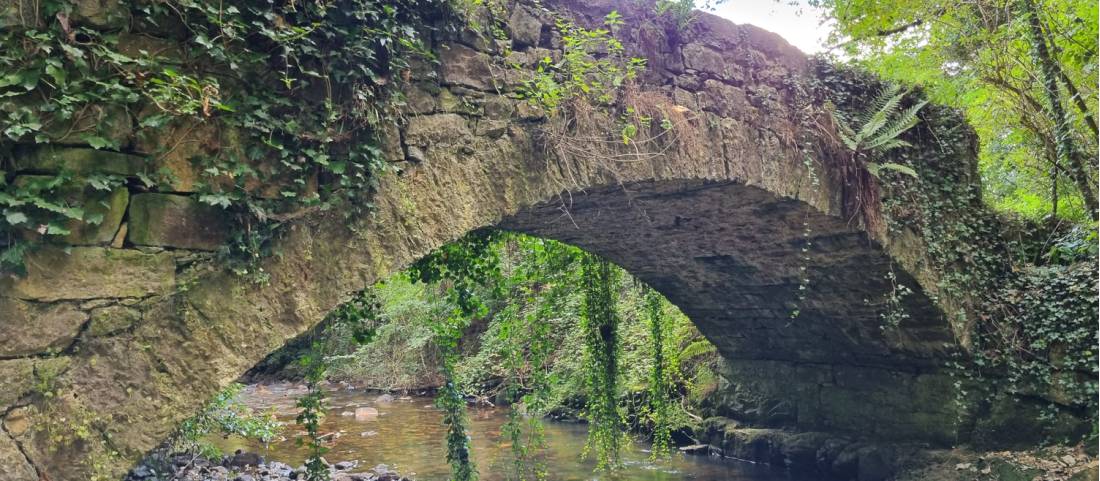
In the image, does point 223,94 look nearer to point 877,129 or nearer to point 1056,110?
point 877,129

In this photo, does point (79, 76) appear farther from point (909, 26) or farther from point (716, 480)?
point (909, 26)

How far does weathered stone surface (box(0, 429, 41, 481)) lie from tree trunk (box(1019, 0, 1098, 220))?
6.00m

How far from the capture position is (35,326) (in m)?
2.34

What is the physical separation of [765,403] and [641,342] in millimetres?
1519

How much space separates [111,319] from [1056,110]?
6.03 metres

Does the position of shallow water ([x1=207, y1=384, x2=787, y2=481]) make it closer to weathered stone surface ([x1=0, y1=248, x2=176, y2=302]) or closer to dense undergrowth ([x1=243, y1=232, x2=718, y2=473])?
dense undergrowth ([x1=243, y1=232, x2=718, y2=473])

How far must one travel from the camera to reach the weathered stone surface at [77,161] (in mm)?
2297

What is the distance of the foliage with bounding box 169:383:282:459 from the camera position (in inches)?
210

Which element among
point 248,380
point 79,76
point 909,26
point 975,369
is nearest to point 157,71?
point 79,76

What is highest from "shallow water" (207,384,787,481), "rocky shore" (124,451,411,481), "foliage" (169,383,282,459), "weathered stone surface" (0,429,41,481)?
"weathered stone surface" (0,429,41,481)

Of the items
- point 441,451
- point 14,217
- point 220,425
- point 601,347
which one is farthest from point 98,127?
point 441,451

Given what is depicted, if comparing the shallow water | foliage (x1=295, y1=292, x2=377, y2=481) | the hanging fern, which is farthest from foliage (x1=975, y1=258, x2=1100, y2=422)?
foliage (x1=295, y1=292, x2=377, y2=481)

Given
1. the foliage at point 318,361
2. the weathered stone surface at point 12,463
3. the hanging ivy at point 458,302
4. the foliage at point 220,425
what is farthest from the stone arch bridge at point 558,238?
the foliage at point 220,425

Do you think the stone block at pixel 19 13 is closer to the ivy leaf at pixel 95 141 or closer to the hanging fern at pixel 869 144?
the ivy leaf at pixel 95 141
